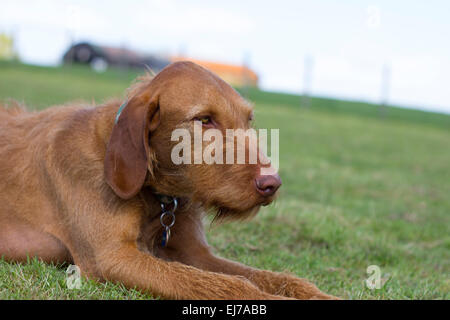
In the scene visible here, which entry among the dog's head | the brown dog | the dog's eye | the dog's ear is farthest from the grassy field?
the dog's eye

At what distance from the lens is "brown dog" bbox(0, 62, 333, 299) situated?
3.56 m

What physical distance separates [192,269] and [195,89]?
119 cm

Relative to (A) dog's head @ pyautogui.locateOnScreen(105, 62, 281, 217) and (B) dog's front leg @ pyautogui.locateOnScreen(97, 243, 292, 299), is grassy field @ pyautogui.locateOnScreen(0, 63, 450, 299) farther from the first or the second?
(A) dog's head @ pyautogui.locateOnScreen(105, 62, 281, 217)

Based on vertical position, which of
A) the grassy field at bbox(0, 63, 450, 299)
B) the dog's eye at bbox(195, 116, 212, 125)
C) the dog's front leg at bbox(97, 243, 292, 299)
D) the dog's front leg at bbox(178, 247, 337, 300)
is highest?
the dog's eye at bbox(195, 116, 212, 125)

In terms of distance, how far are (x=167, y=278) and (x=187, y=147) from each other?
86 cm

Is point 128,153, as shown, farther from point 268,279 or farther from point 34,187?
point 268,279

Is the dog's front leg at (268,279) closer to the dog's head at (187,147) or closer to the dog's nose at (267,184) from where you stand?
the dog's head at (187,147)

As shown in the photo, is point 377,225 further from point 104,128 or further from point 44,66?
point 44,66

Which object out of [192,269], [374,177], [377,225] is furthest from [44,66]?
[192,269]

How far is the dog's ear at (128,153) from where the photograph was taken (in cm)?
361

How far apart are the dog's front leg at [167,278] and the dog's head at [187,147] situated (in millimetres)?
409

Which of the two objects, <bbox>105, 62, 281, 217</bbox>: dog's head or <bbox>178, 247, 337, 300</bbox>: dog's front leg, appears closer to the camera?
<bbox>105, 62, 281, 217</bbox>: dog's head

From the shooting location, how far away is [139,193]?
3857mm
